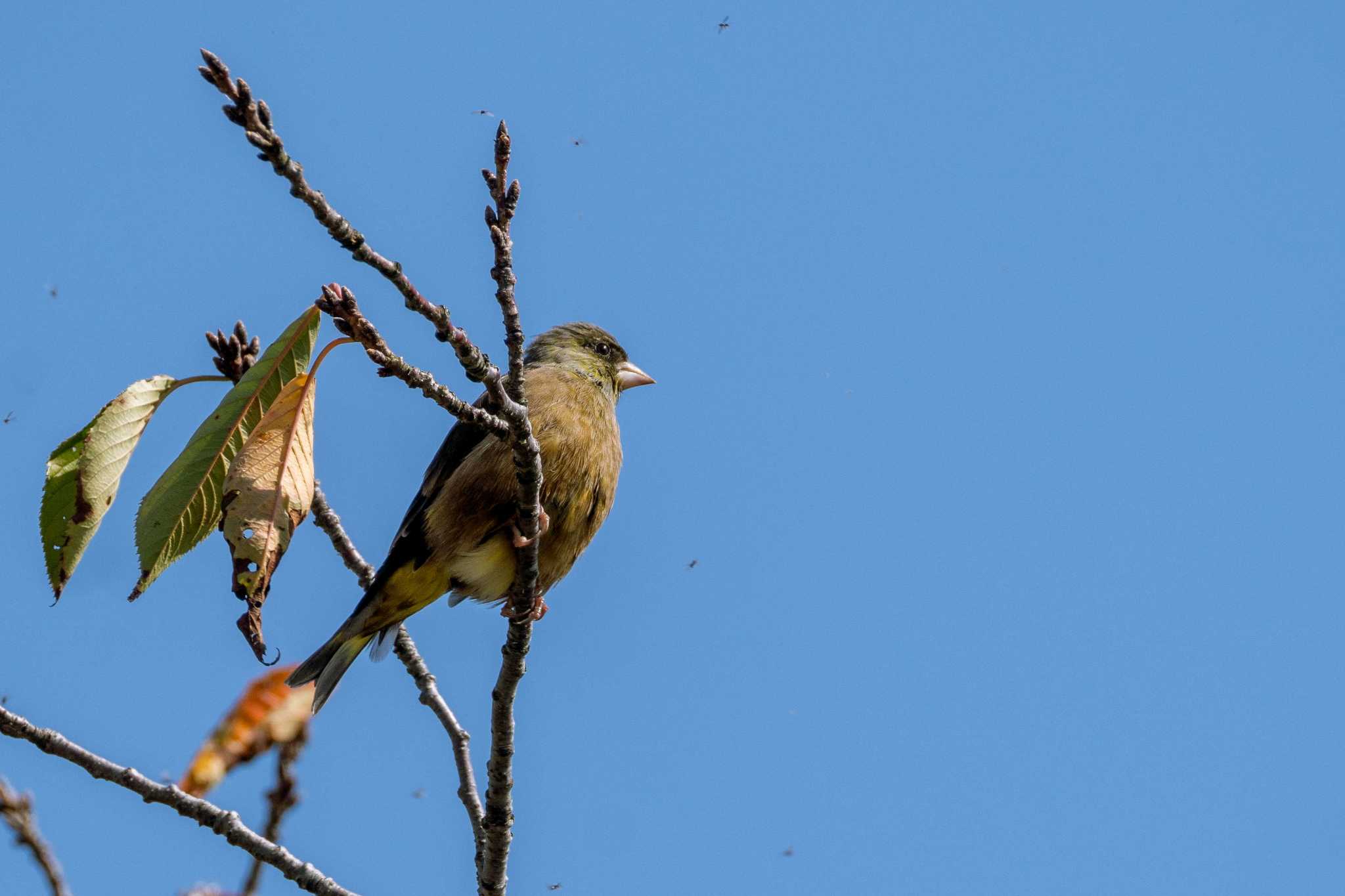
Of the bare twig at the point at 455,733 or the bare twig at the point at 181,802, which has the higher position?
the bare twig at the point at 455,733

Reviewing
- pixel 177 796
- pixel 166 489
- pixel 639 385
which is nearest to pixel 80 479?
pixel 166 489

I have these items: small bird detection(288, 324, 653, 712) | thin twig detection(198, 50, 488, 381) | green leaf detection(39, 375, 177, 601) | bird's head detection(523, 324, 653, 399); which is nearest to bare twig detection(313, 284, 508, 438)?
thin twig detection(198, 50, 488, 381)

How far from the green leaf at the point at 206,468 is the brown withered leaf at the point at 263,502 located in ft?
0.45

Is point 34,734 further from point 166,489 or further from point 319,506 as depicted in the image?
point 319,506

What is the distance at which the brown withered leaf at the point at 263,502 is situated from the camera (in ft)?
10.1

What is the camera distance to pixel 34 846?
9.62 feet

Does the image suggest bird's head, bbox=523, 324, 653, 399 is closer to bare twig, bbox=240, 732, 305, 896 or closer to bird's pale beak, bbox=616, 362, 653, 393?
bird's pale beak, bbox=616, 362, 653, 393

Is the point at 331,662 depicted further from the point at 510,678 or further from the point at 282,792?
the point at 282,792

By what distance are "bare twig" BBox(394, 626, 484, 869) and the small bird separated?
290mm

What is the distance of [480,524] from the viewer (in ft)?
17.8

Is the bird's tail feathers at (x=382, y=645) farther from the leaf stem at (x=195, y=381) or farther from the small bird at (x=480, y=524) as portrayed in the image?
the leaf stem at (x=195, y=381)

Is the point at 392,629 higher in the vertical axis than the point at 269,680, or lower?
higher

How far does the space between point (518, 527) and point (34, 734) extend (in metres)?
1.55

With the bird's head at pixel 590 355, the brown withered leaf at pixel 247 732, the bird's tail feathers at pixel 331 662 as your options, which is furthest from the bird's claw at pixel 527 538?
the bird's head at pixel 590 355
